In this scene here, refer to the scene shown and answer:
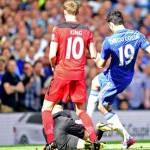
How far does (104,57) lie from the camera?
1360cm

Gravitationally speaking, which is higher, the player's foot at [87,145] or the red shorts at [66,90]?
the red shorts at [66,90]

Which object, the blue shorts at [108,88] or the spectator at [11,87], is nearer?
the blue shorts at [108,88]

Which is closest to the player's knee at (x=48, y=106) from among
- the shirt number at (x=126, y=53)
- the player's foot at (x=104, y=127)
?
the player's foot at (x=104, y=127)

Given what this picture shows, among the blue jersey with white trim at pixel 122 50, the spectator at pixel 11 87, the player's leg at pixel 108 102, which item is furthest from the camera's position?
the spectator at pixel 11 87

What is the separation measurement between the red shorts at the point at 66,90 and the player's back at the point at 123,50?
101 centimetres

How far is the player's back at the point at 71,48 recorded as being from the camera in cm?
1274

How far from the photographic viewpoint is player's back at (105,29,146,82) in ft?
44.8

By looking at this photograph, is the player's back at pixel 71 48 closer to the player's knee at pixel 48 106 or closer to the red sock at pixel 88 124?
the player's knee at pixel 48 106

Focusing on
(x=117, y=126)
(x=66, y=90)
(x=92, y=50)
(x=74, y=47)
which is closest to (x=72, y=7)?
(x=74, y=47)

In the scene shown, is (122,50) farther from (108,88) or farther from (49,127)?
(49,127)

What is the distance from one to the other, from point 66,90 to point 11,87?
17.1ft

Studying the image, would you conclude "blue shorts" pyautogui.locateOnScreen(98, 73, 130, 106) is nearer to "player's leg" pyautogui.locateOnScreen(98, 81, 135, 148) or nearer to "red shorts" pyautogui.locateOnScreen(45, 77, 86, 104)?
"player's leg" pyautogui.locateOnScreen(98, 81, 135, 148)

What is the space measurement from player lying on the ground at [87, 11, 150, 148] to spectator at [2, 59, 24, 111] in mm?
4256

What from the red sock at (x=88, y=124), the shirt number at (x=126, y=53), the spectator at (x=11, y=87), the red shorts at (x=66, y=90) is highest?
the shirt number at (x=126, y=53)
